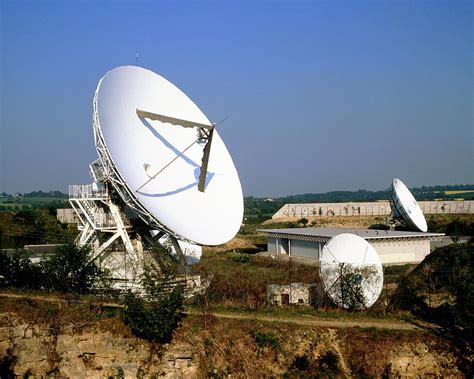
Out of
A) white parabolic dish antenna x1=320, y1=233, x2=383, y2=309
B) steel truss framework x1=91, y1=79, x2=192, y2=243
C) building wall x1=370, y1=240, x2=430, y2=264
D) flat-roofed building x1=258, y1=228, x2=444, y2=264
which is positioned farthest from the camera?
building wall x1=370, y1=240, x2=430, y2=264

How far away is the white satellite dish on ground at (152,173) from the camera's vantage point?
2564 cm

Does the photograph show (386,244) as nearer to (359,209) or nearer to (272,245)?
(272,245)

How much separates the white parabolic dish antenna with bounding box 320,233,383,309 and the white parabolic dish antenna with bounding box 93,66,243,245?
193 inches

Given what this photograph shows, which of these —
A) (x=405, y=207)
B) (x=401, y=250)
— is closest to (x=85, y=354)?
(x=401, y=250)

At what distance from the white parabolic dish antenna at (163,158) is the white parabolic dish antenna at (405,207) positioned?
81.0ft

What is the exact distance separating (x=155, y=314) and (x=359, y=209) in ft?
299

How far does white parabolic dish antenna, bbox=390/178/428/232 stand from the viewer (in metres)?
50.9

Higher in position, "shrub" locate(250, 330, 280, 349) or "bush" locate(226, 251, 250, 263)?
"bush" locate(226, 251, 250, 263)

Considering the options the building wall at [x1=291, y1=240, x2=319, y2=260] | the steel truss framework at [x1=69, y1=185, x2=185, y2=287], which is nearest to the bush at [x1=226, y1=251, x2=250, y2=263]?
the building wall at [x1=291, y1=240, x2=319, y2=260]

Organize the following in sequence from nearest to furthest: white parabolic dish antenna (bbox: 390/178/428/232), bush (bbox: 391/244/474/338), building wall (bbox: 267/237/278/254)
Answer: bush (bbox: 391/244/474/338) → white parabolic dish antenna (bbox: 390/178/428/232) → building wall (bbox: 267/237/278/254)

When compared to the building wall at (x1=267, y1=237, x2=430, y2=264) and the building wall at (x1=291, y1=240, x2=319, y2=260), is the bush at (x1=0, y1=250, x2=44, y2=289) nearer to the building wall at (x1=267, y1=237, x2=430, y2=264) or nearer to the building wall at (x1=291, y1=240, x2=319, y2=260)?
the building wall at (x1=267, y1=237, x2=430, y2=264)

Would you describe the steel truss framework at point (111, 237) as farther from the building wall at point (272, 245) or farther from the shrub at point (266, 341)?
the building wall at point (272, 245)

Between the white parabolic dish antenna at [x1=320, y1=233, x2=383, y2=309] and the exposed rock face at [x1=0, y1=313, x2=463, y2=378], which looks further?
the white parabolic dish antenna at [x1=320, y1=233, x2=383, y2=309]

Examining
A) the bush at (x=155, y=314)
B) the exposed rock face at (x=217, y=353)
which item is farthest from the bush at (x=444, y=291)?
A: the bush at (x=155, y=314)
